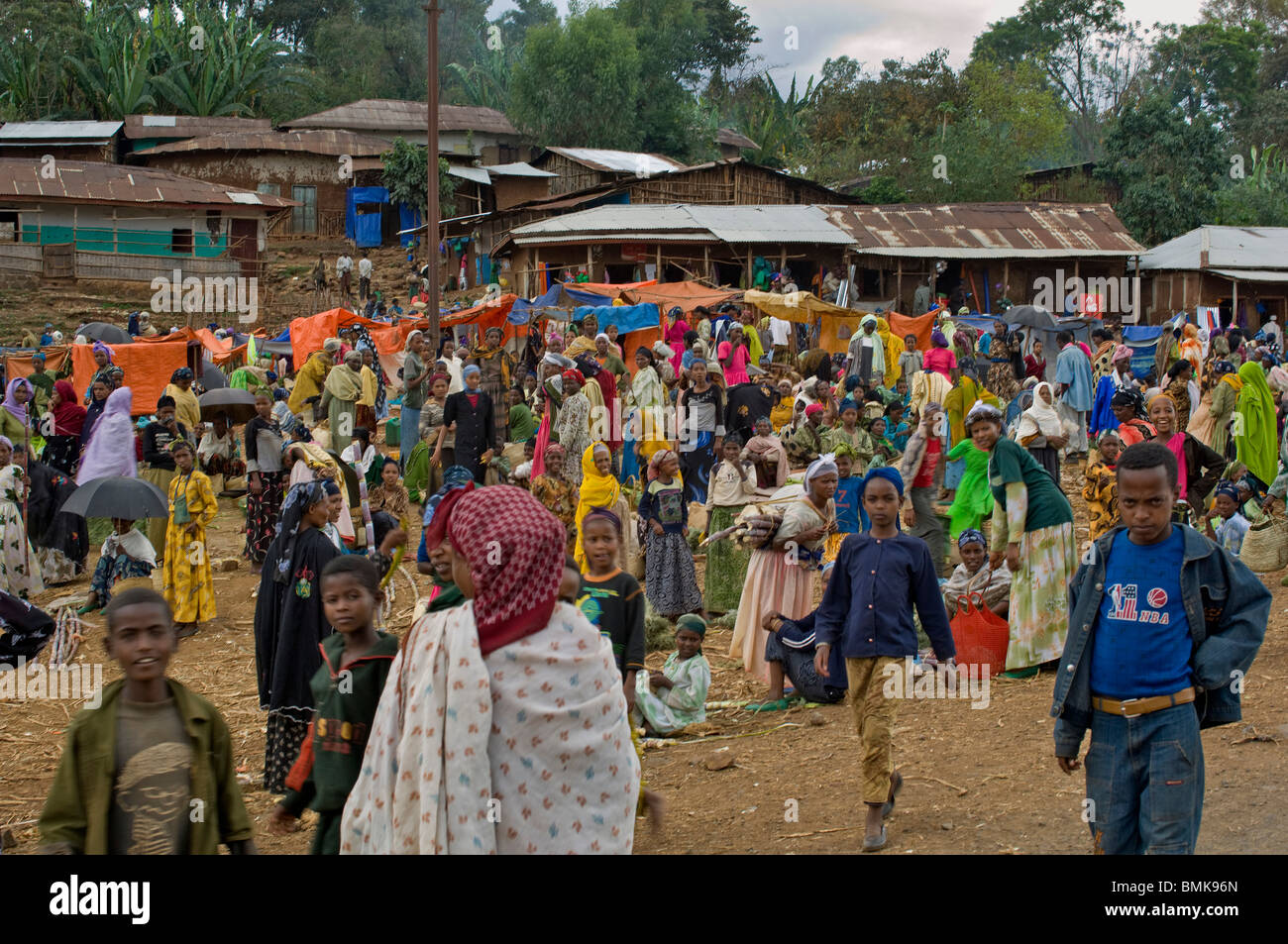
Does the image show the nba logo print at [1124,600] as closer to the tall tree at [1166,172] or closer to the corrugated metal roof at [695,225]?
the corrugated metal roof at [695,225]

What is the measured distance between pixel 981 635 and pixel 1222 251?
83.6 ft

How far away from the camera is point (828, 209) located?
1251 inches

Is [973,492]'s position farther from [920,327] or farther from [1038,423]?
[920,327]

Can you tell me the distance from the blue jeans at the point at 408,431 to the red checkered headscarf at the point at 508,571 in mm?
12384

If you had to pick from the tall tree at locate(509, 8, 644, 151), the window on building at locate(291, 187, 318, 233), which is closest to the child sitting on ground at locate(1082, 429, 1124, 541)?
the window on building at locate(291, 187, 318, 233)

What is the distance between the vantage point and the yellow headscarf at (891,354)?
18516 millimetres

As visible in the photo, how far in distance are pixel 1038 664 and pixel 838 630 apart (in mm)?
3046

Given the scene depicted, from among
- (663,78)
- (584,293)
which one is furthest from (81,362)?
(663,78)

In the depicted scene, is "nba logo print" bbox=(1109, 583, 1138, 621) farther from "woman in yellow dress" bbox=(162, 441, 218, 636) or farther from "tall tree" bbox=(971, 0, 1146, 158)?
"tall tree" bbox=(971, 0, 1146, 158)

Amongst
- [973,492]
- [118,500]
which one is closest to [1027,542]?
[973,492]

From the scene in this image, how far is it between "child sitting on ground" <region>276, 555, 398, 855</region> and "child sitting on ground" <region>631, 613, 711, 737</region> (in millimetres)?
3853

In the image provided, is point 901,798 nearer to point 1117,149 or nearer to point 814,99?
point 1117,149

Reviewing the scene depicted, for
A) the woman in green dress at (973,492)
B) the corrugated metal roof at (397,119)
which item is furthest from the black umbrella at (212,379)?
the corrugated metal roof at (397,119)

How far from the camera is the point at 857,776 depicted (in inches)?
263
